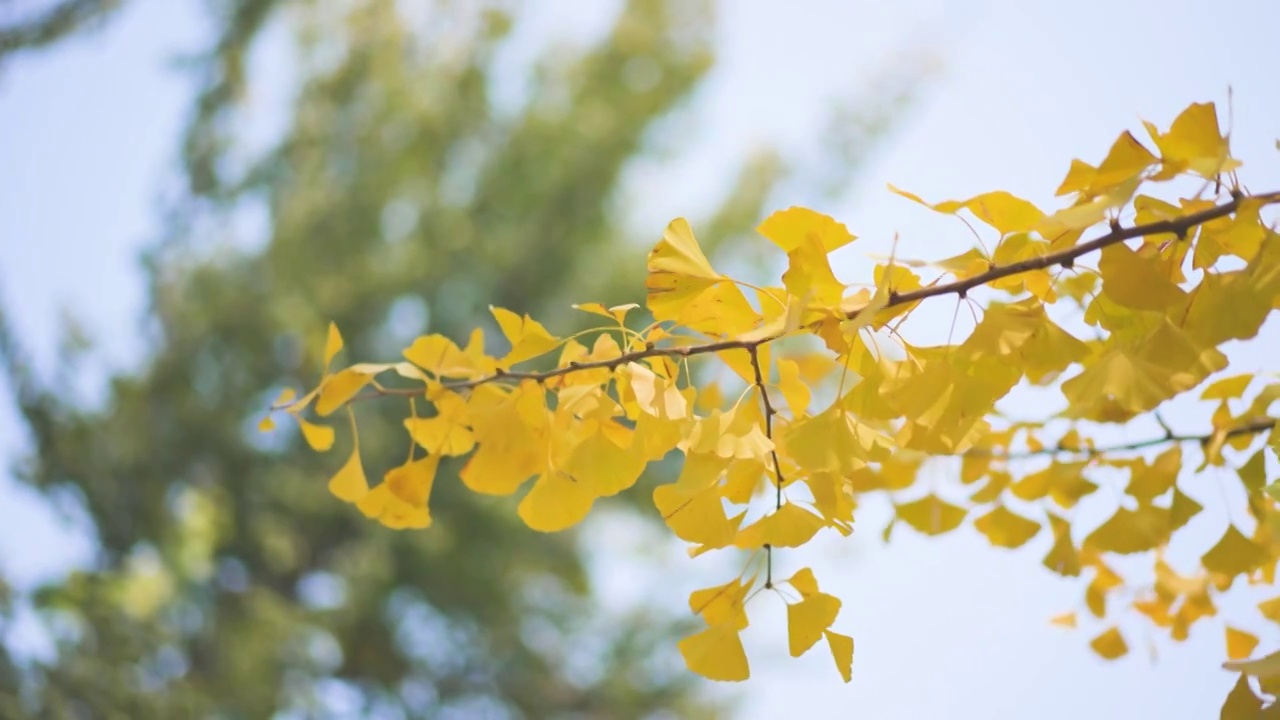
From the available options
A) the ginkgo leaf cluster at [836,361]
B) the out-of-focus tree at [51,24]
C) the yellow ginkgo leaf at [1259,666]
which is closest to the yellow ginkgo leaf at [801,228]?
the ginkgo leaf cluster at [836,361]

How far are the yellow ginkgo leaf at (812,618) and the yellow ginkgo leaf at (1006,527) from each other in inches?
4.8

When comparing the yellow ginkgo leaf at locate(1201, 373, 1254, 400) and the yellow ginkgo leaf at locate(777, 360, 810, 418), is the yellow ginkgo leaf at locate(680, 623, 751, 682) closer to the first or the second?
the yellow ginkgo leaf at locate(777, 360, 810, 418)

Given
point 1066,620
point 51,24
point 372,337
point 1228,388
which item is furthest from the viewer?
point 372,337

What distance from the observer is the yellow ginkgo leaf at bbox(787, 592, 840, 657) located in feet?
0.68

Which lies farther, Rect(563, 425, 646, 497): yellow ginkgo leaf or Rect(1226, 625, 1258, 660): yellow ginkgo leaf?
Rect(1226, 625, 1258, 660): yellow ginkgo leaf

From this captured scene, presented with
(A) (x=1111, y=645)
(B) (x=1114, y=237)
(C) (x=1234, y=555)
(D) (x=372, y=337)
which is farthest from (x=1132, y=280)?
(D) (x=372, y=337)

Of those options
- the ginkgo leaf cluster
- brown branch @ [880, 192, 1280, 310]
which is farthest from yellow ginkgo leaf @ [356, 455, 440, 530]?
brown branch @ [880, 192, 1280, 310]

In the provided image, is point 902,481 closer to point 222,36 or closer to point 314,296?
point 222,36

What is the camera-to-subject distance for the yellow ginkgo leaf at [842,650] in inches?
8.3

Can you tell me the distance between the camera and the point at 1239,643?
330mm

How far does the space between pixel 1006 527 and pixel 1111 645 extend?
96 mm

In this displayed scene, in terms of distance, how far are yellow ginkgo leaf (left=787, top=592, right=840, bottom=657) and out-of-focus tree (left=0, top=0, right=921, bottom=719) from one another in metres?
1.49

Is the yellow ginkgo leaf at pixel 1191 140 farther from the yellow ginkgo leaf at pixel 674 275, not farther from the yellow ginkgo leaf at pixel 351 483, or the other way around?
the yellow ginkgo leaf at pixel 351 483

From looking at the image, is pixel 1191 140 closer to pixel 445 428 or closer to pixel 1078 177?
pixel 1078 177
